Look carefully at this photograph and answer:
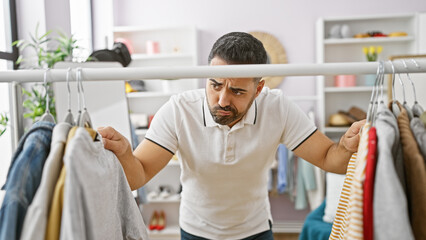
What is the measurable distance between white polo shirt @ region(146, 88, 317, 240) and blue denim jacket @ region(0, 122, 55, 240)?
2.22ft

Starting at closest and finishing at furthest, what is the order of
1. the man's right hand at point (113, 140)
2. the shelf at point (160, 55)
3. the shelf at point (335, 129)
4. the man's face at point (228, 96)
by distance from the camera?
the man's right hand at point (113, 140) → the man's face at point (228, 96) → the shelf at point (335, 129) → the shelf at point (160, 55)

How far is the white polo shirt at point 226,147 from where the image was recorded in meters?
1.38

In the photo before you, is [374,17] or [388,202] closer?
[388,202]

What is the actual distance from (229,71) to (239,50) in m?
0.45

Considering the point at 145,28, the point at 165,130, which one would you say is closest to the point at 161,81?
the point at 145,28

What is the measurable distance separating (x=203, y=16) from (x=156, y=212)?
226 cm

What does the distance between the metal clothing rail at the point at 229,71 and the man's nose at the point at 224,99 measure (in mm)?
411

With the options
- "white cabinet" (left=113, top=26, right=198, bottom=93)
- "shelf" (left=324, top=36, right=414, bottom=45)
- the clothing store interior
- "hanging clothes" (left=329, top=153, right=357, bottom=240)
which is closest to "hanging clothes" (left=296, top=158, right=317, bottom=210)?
the clothing store interior

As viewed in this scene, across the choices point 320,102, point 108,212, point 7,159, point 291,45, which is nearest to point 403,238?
point 108,212

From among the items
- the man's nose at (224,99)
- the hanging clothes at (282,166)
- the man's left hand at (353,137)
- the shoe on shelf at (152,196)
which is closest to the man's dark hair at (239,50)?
the man's nose at (224,99)

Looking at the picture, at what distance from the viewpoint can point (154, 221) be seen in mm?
3676

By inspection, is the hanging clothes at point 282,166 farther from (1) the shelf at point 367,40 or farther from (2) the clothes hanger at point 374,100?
(2) the clothes hanger at point 374,100

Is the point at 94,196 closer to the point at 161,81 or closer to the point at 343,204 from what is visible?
the point at 343,204

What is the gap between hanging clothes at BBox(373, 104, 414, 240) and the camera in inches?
23.6
